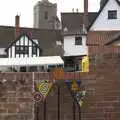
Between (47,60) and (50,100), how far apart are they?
90.4 feet

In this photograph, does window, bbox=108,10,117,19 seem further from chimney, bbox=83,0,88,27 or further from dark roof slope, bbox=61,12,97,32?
chimney, bbox=83,0,88,27

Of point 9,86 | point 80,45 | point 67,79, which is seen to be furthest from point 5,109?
point 80,45

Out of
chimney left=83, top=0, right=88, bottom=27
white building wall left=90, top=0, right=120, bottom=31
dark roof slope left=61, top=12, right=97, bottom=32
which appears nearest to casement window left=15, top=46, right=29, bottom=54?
white building wall left=90, top=0, right=120, bottom=31

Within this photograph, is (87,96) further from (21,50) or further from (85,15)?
(85,15)

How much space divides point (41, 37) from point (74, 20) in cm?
729

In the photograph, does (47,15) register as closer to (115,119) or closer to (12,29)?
(12,29)

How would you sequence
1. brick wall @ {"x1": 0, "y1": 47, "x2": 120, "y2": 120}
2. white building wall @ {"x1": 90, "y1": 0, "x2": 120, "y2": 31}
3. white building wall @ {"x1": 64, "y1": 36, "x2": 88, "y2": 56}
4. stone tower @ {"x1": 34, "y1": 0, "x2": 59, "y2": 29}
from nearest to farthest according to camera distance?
brick wall @ {"x1": 0, "y1": 47, "x2": 120, "y2": 120}, white building wall @ {"x1": 90, "y1": 0, "x2": 120, "y2": 31}, white building wall @ {"x1": 64, "y1": 36, "x2": 88, "y2": 56}, stone tower @ {"x1": 34, "y1": 0, "x2": 59, "y2": 29}

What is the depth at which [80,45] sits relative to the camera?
5475 cm

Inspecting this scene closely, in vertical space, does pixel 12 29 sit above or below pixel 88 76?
above

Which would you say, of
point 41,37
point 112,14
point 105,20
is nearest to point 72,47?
point 105,20

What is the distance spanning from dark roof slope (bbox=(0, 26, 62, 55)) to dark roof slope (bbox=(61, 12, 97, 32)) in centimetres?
281

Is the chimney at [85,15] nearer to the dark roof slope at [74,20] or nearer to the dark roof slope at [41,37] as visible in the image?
the dark roof slope at [74,20]

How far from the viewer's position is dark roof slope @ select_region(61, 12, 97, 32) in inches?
2175

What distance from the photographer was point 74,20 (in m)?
56.7
